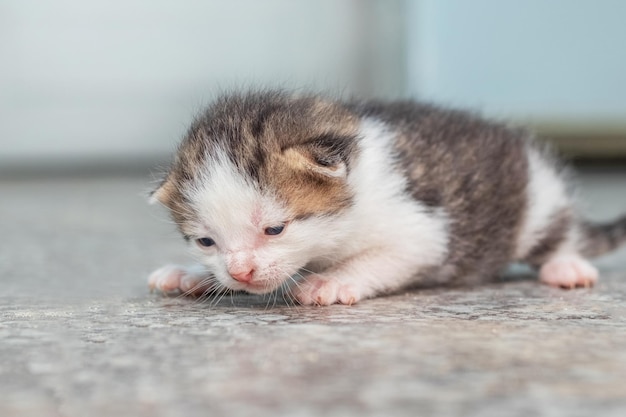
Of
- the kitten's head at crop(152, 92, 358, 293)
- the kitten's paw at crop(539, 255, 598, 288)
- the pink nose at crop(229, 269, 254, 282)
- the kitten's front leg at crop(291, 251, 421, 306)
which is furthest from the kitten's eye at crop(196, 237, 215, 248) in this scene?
the kitten's paw at crop(539, 255, 598, 288)

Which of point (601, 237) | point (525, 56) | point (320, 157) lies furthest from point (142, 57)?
point (320, 157)

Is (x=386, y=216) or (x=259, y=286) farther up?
(x=386, y=216)

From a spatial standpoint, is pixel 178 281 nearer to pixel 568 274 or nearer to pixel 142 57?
pixel 568 274

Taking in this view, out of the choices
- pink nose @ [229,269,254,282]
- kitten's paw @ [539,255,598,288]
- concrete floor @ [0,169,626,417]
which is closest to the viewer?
concrete floor @ [0,169,626,417]

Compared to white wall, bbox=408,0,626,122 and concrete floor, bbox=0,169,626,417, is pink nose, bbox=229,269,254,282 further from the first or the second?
white wall, bbox=408,0,626,122

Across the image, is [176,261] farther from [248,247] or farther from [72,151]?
[72,151]

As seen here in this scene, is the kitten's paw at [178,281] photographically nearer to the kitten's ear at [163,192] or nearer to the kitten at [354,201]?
the kitten at [354,201]
